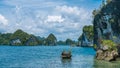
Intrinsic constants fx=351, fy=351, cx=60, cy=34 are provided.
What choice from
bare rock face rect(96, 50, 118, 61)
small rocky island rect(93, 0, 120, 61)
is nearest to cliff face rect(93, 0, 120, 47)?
small rocky island rect(93, 0, 120, 61)

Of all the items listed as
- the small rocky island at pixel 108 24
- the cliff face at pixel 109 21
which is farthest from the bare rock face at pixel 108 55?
the cliff face at pixel 109 21

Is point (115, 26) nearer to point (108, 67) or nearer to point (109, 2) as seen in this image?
point (109, 2)

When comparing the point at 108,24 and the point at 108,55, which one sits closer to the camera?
the point at 108,55

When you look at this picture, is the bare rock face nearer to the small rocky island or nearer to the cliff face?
the small rocky island

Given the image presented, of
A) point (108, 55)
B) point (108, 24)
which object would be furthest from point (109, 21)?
point (108, 55)

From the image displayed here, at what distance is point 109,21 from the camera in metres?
123

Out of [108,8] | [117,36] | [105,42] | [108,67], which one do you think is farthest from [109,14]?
[108,67]

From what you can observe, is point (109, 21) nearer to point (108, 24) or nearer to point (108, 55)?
point (108, 24)

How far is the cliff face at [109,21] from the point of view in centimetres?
11694

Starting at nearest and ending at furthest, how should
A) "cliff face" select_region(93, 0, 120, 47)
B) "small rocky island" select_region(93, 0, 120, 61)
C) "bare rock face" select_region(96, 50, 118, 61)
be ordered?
1. "bare rock face" select_region(96, 50, 118, 61)
2. "small rocky island" select_region(93, 0, 120, 61)
3. "cliff face" select_region(93, 0, 120, 47)

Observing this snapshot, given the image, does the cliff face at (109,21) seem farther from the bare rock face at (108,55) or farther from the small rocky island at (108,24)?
the bare rock face at (108,55)

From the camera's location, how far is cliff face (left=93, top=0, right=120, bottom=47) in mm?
116938

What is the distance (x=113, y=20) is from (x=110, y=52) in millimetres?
36035

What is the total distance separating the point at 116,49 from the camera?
8644 centimetres
